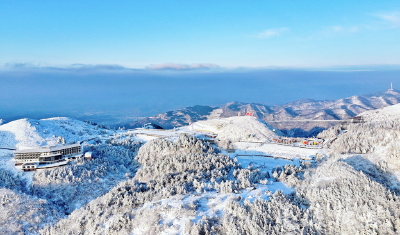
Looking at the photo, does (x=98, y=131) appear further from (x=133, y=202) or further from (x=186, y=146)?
(x=133, y=202)

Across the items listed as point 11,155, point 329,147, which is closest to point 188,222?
point 329,147

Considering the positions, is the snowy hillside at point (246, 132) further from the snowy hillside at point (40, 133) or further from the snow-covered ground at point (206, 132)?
the snowy hillside at point (40, 133)

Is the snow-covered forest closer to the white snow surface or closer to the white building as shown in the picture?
the white building

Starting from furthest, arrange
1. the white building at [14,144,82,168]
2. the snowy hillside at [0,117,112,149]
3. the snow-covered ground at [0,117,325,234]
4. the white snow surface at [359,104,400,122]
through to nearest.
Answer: the white snow surface at [359,104,400,122] < the snowy hillside at [0,117,112,149] < the white building at [14,144,82,168] < the snow-covered ground at [0,117,325,234]

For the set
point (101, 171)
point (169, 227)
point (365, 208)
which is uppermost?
point (365, 208)

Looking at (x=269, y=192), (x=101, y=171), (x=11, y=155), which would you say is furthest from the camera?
(x=11, y=155)

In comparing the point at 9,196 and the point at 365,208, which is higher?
the point at 365,208

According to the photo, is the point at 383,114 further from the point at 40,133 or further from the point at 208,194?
the point at 40,133

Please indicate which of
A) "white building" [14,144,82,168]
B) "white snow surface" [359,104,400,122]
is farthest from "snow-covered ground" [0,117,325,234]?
"white snow surface" [359,104,400,122]
